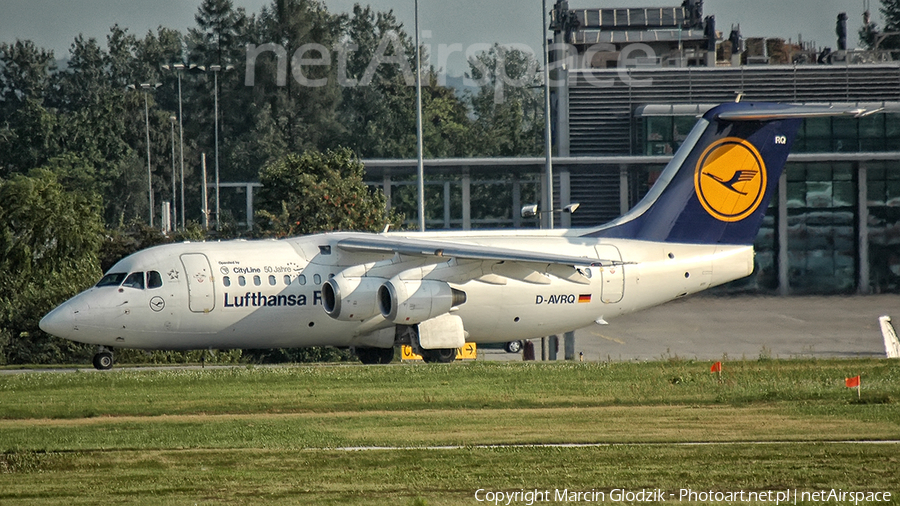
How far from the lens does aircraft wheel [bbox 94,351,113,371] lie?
27266 mm

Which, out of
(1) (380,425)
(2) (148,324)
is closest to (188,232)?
(2) (148,324)

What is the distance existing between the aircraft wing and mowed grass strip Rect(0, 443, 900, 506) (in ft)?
39.2

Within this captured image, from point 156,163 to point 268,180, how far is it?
4851 cm

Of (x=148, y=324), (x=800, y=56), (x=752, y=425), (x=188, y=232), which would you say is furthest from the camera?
(x=800, y=56)

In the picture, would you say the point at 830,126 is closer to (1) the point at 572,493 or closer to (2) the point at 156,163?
(1) the point at 572,493

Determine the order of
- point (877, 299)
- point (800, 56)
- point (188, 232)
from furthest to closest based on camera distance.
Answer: point (800, 56) < point (188, 232) < point (877, 299)

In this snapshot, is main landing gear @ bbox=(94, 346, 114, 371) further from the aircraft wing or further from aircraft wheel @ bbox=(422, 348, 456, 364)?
aircraft wheel @ bbox=(422, 348, 456, 364)

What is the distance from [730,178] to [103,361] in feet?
52.3

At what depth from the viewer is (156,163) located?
95.9 meters

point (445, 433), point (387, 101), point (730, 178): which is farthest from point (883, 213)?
point (387, 101)

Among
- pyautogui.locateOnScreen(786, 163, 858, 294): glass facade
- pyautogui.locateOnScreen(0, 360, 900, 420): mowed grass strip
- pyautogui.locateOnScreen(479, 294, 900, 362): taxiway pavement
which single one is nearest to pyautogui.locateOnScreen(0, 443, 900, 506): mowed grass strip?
pyautogui.locateOnScreen(0, 360, 900, 420): mowed grass strip

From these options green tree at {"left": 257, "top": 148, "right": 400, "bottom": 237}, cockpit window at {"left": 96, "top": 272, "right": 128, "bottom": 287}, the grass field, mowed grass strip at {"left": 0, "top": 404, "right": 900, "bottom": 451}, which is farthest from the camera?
green tree at {"left": 257, "top": 148, "right": 400, "bottom": 237}

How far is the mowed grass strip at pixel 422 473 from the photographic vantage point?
40.4ft

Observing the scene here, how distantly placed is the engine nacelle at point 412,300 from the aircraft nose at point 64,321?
648 centimetres
